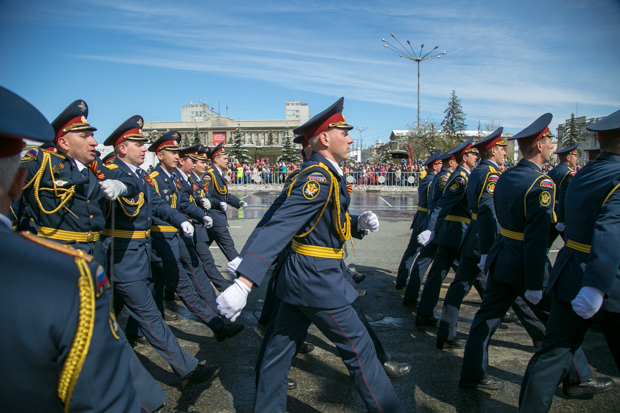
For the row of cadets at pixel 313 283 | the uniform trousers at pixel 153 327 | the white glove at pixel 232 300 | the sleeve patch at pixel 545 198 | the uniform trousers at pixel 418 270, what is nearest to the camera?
the white glove at pixel 232 300

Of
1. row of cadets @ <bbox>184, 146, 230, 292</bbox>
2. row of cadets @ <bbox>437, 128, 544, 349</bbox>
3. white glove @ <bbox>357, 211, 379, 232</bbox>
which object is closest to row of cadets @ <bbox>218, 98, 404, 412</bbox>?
white glove @ <bbox>357, 211, 379, 232</bbox>

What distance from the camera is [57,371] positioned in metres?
1.06

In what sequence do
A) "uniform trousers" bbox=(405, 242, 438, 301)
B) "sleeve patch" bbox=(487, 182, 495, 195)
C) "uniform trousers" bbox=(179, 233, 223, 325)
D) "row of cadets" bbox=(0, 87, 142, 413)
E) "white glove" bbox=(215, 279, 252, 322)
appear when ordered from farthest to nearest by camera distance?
"uniform trousers" bbox=(405, 242, 438, 301) → "uniform trousers" bbox=(179, 233, 223, 325) → "sleeve patch" bbox=(487, 182, 495, 195) → "white glove" bbox=(215, 279, 252, 322) → "row of cadets" bbox=(0, 87, 142, 413)

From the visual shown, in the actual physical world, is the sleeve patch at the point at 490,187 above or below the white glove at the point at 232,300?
above

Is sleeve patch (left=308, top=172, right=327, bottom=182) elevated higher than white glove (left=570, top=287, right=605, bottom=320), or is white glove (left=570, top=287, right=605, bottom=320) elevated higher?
sleeve patch (left=308, top=172, right=327, bottom=182)

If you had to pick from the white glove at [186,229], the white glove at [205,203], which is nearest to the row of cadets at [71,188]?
the white glove at [186,229]

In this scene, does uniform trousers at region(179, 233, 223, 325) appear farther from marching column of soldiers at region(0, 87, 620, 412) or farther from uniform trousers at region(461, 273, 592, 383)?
uniform trousers at region(461, 273, 592, 383)

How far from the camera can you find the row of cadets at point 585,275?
94.3 inches

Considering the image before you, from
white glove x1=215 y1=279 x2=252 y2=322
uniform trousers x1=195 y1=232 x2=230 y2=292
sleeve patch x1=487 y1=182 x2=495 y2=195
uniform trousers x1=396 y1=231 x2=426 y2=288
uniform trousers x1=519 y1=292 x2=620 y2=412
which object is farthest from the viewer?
uniform trousers x1=396 y1=231 x2=426 y2=288

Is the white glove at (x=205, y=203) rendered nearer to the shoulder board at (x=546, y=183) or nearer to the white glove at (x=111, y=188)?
the white glove at (x=111, y=188)

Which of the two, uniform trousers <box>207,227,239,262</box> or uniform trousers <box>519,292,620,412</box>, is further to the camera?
uniform trousers <box>207,227,239,262</box>

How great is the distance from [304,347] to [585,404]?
238 cm

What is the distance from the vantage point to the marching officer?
3.14 metres

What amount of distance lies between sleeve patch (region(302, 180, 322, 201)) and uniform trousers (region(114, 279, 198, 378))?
1.76m
